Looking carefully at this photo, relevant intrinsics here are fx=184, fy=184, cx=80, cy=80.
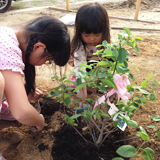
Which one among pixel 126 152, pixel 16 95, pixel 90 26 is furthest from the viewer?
Result: pixel 90 26

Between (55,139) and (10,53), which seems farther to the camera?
(55,139)

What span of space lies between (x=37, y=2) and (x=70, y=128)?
6.22m

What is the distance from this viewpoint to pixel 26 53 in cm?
129

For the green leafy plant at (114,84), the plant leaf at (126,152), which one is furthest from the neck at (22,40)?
the plant leaf at (126,152)

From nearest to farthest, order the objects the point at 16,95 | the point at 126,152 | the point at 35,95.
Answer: the point at 126,152, the point at 16,95, the point at 35,95

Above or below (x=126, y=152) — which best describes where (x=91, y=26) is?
above

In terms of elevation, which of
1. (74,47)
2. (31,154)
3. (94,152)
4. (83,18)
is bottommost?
(31,154)

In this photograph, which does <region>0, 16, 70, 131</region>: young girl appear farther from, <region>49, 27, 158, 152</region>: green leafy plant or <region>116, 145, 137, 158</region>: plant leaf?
<region>116, 145, 137, 158</region>: plant leaf

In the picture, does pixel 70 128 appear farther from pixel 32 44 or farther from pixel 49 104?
pixel 32 44

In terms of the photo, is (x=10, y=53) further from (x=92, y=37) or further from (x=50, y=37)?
(x=92, y=37)

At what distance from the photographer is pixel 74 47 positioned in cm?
187

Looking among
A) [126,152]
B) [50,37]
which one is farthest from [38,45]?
[126,152]

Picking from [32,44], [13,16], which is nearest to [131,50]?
[32,44]

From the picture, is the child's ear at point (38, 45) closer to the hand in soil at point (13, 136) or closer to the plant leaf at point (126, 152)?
the hand in soil at point (13, 136)
